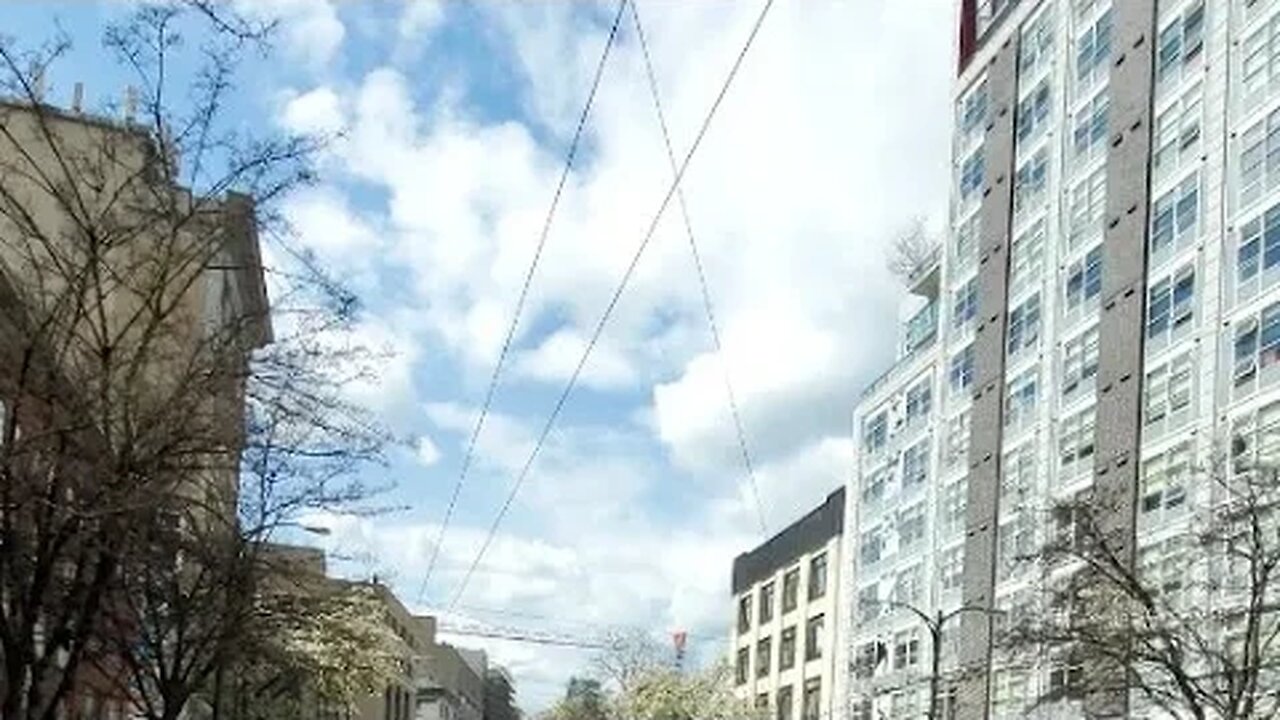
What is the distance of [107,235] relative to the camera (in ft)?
64.3

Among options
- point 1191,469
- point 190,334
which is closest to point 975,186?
point 1191,469

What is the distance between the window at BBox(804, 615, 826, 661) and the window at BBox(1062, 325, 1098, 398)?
41916mm

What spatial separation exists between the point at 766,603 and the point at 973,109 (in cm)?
4751

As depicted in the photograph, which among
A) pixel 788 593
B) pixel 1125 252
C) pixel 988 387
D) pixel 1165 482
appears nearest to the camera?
pixel 1165 482

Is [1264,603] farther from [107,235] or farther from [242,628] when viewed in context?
[107,235]

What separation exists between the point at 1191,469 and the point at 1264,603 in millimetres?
A: 12078

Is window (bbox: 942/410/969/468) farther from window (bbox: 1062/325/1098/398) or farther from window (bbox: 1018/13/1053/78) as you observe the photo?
window (bbox: 1018/13/1053/78)

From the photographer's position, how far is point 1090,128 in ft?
210

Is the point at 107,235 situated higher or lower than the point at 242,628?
higher

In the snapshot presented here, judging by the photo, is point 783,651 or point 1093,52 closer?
point 1093,52

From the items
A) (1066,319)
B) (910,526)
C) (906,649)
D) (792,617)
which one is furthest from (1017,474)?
(792,617)

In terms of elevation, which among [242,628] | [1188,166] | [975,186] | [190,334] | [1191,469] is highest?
[975,186]

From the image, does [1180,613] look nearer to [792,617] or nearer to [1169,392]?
[1169,392]

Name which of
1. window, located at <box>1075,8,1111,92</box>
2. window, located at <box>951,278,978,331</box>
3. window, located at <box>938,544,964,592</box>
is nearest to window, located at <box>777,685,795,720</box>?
window, located at <box>938,544,964,592</box>
